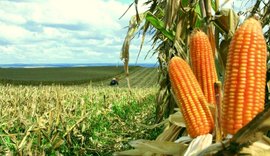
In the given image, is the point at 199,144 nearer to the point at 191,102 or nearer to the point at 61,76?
the point at 191,102

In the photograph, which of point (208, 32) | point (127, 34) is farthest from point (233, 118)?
point (127, 34)

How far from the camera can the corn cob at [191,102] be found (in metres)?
2.59

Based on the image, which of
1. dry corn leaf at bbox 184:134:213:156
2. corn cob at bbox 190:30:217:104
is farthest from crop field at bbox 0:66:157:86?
dry corn leaf at bbox 184:134:213:156

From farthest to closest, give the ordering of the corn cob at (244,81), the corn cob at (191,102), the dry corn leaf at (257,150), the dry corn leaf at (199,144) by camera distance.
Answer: the corn cob at (191,102) < the dry corn leaf at (199,144) < the corn cob at (244,81) < the dry corn leaf at (257,150)

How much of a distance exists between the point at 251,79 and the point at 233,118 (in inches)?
8.7

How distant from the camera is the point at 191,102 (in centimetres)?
264

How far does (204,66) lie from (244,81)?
679 millimetres

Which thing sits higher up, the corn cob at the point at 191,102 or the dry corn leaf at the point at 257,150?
the corn cob at the point at 191,102

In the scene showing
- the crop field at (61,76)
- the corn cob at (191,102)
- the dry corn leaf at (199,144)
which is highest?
the corn cob at (191,102)

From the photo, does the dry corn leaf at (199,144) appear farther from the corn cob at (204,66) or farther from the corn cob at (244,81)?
the corn cob at (204,66)

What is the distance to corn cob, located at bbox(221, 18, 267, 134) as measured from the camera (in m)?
2.27

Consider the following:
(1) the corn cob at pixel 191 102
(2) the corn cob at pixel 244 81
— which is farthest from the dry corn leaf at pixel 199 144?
(2) the corn cob at pixel 244 81

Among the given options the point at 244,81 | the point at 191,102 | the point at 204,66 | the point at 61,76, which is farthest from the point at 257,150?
the point at 61,76

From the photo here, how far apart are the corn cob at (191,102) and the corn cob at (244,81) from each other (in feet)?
0.86
